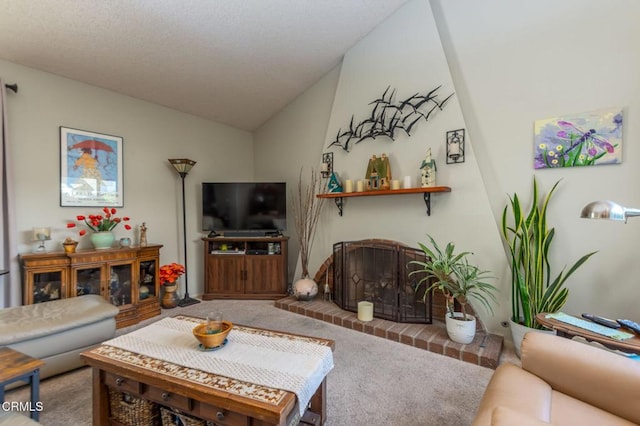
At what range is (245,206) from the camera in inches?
162

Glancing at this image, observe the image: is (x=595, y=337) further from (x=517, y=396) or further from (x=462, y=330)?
(x=462, y=330)

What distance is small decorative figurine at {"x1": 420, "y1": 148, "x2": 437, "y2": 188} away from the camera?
294 centimetres

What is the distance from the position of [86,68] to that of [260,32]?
180 cm

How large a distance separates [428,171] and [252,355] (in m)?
2.36

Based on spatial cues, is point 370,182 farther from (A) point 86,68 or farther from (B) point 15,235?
(B) point 15,235

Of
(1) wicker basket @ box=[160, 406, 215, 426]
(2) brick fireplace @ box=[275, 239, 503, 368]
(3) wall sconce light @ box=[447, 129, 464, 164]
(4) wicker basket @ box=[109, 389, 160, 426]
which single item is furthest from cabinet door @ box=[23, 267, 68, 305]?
(3) wall sconce light @ box=[447, 129, 464, 164]

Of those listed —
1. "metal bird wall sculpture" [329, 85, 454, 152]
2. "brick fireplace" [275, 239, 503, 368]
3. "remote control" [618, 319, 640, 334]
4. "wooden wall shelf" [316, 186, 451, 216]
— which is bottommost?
"brick fireplace" [275, 239, 503, 368]

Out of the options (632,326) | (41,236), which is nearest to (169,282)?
(41,236)

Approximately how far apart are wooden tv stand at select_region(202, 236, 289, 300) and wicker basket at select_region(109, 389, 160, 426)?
2.40 meters

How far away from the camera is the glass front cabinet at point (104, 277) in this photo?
2.61m

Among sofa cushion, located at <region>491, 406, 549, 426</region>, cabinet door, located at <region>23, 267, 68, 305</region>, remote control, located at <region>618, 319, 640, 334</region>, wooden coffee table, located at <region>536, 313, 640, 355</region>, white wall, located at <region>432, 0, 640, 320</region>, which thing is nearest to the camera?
sofa cushion, located at <region>491, 406, 549, 426</region>

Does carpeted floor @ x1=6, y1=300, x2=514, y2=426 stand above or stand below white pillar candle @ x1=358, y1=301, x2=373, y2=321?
below

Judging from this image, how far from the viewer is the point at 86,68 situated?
293cm

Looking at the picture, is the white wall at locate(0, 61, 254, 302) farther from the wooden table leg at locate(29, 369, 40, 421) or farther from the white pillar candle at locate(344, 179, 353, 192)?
the white pillar candle at locate(344, 179, 353, 192)
